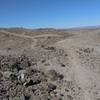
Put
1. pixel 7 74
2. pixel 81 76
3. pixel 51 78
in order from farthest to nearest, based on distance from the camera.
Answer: pixel 81 76 < pixel 51 78 < pixel 7 74

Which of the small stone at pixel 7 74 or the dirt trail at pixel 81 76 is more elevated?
the small stone at pixel 7 74

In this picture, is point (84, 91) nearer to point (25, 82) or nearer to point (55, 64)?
point (25, 82)

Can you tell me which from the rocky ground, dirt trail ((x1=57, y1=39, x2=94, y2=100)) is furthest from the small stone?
dirt trail ((x1=57, y1=39, x2=94, y2=100))

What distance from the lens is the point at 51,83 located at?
1546 cm

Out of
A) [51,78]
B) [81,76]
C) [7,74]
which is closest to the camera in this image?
[7,74]

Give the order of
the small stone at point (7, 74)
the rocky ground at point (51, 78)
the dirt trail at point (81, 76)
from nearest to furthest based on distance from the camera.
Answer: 1. the rocky ground at point (51, 78)
2. the dirt trail at point (81, 76)
3. the small stone at point (7, 74)

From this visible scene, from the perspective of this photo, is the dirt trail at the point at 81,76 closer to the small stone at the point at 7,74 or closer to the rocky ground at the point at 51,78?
the rocky ground at the point at 51,78

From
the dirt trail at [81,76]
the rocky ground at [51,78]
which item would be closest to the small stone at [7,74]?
the rocky ground at [51,78]

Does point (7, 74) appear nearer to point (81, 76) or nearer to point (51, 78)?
point (51, 78)

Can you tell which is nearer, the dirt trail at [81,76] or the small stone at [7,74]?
the dirt trail at [81,76]

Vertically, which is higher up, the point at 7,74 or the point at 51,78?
the point at 7,74

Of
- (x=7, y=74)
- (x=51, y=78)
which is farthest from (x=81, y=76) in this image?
(x=7, y=74)

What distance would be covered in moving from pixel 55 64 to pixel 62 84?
502cm

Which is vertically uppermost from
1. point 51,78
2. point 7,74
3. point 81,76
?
point 7,74
